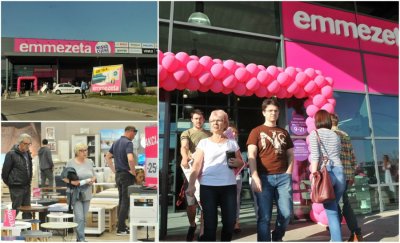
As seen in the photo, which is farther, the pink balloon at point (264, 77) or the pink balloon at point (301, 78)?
the pink balloon at point (301, 78)

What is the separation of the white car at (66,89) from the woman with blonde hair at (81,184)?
55 cm

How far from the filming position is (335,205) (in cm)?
412

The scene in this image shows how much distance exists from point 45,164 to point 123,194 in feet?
2.69

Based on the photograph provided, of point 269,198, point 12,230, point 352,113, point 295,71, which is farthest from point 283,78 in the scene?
point 12,230

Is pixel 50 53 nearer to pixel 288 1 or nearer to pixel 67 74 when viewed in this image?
pixel 67 74

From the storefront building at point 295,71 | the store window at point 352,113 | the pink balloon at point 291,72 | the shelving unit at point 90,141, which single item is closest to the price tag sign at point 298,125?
→ the storefront building at point 295,71

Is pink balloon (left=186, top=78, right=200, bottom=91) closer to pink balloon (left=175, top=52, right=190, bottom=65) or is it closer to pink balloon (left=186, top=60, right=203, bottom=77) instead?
pink balloon (left=186, top=60, right=203, bottom=77)

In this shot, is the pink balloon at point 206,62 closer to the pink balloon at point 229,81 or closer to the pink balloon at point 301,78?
the pink balloon at point 229,81

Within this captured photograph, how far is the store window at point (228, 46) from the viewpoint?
19.0 ft

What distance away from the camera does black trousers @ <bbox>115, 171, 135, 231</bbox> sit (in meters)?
4.38

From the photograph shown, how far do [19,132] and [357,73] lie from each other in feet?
17.1

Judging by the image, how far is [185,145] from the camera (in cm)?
444

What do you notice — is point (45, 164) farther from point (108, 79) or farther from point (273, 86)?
point (273, 86)

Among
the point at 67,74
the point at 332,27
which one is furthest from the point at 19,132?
the point at 332,27
